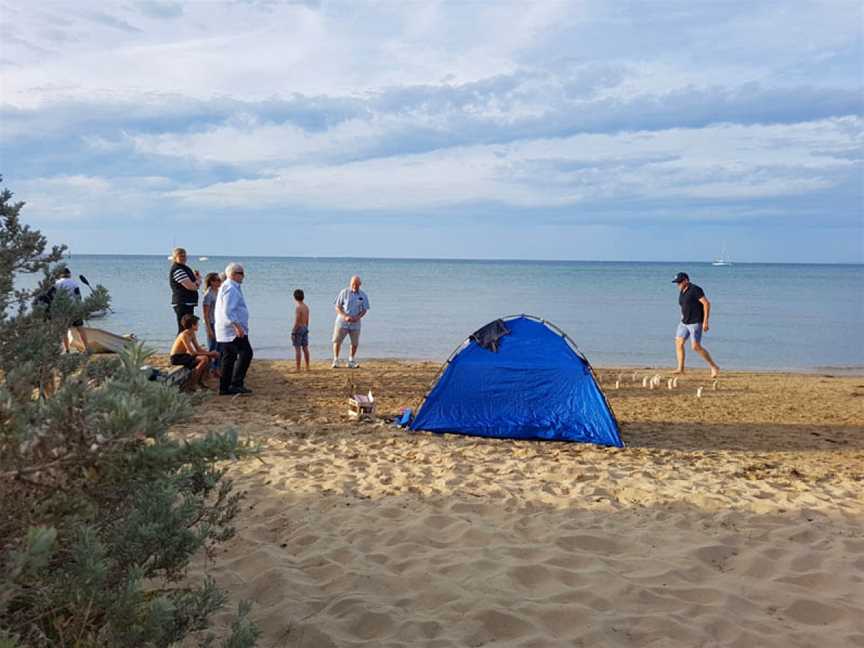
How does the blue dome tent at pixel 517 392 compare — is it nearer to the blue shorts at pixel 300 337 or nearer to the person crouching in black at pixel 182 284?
the person crouching in black at pixel 182 284

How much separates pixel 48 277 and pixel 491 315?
2691 cm

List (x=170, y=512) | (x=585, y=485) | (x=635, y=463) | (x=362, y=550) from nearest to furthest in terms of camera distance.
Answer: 1. (x=170, y=512)
2. (x=362, y=550)
3. (x=585, y=485)
4. (x=635, y=463)

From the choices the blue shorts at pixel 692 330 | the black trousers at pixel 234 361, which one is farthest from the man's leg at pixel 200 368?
the blue shorts at pixel 692 330

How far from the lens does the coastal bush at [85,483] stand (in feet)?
5.75

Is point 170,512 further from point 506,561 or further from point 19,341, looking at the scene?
point 506,561

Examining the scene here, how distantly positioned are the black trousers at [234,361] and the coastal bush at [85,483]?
673 centimetres

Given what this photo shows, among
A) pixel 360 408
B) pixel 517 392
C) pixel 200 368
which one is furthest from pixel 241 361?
pixel 517 392

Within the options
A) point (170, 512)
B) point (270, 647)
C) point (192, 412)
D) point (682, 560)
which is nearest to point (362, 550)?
point (270, 647)

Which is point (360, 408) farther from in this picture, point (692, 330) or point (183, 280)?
point (692, 330)

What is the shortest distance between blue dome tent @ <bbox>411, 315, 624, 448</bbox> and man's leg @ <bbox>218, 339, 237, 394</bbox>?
3.00m

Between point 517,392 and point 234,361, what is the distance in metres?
4.02

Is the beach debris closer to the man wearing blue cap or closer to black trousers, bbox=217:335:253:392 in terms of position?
black trousers, bbox=217:335:253:392

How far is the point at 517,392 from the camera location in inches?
304

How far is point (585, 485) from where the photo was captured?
5.79 meters
